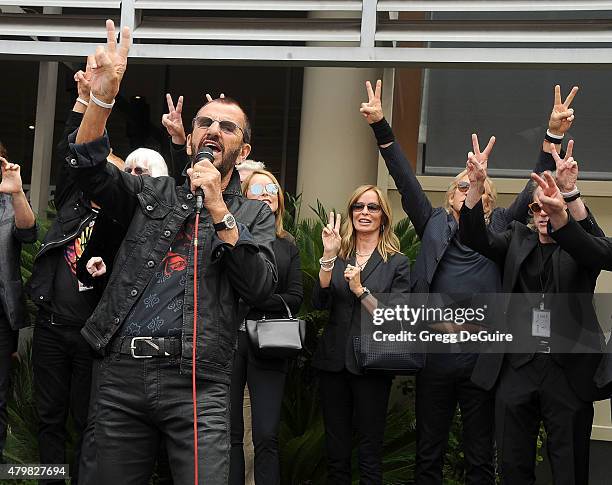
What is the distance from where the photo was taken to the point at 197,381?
132 inches

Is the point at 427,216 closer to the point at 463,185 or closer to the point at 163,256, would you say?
the point at 463,185

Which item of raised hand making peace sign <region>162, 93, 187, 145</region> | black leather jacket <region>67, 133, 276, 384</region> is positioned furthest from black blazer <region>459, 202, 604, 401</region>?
black leather jacket <region>67, 133, 276, 384</region>

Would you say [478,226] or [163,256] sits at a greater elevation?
[478,226]

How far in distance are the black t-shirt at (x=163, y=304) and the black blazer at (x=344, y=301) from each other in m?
2.39

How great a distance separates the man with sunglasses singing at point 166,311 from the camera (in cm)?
325

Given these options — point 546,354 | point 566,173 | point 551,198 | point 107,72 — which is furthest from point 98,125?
point 546,354

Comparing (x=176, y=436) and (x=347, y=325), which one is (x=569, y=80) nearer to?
(x=347, y=325)

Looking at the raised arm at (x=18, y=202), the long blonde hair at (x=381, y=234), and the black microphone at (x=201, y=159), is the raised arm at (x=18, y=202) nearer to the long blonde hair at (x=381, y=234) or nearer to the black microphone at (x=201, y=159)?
the long blonde hair at (x=381, y=234)

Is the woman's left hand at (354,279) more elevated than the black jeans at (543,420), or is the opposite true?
the woman's left hand at (354,279)

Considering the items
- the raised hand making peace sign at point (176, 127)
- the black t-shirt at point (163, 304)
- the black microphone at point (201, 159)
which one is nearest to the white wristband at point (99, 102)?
the black microphone at point (201, 159)

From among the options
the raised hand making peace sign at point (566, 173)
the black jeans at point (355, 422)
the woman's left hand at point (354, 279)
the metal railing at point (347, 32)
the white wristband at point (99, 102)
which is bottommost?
the black jeans at point (355, 422)

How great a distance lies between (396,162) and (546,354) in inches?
63.5

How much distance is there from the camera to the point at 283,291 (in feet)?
18.8

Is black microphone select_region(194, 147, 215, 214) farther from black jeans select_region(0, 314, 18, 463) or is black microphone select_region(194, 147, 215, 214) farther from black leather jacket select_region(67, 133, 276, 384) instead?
black jeans select_region(0, 314, 18, 463)
